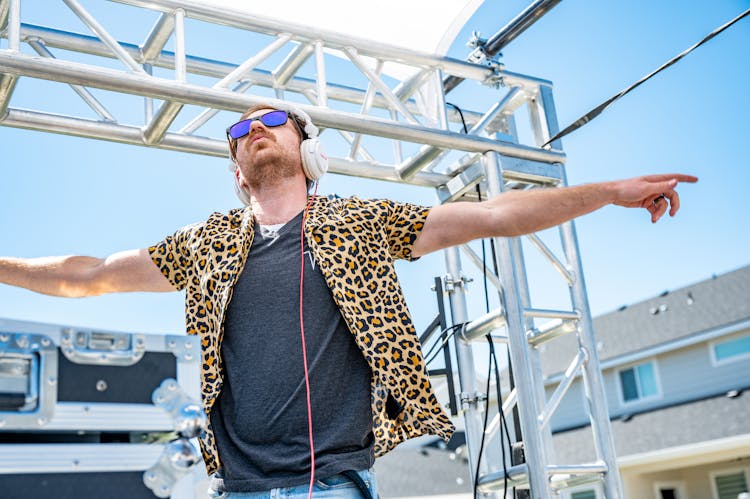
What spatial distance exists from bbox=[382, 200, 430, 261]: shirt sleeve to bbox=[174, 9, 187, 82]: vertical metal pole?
2087 millimetres

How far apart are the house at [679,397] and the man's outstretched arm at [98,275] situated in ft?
41.4

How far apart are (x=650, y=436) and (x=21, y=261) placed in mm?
14013

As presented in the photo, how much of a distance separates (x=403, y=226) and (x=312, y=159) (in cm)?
34

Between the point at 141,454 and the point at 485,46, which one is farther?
the point at 485,46

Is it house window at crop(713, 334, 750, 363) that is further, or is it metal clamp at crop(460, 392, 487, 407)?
house window at crop(713, 334, 750, 363)

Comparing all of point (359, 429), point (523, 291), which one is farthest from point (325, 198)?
point (523, 291)

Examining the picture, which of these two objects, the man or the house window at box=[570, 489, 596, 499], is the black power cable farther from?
the house window at box=[570, 489, 596, 499]

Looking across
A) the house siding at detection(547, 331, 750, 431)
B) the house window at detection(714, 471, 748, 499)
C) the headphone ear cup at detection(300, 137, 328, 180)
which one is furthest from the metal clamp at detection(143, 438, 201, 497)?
Answer: the house siding at detection(547, 331, 750, 431)

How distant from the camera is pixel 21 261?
2.19 m

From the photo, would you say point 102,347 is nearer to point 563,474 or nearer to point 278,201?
point 278,201

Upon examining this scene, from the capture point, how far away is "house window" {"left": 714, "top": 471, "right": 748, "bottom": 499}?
1359 cm

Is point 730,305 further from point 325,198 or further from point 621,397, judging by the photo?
point 325,198

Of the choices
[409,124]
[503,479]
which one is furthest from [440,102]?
[503,479]

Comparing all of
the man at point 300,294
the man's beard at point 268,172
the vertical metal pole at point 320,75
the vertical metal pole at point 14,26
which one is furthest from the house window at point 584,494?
the man's beard at point 268,172
